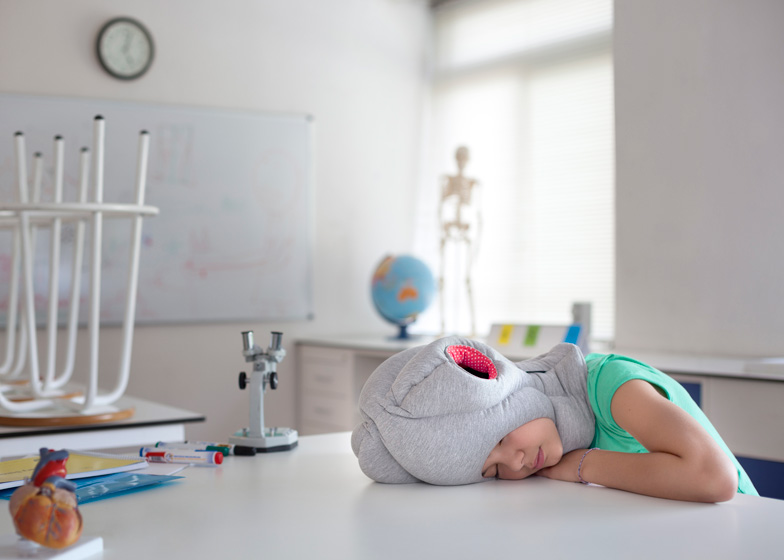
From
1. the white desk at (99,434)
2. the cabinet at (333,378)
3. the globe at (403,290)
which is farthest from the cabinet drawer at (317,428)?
the white desk at (99,434)

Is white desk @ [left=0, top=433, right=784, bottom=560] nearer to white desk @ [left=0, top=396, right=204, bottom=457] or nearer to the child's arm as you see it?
the child's arm

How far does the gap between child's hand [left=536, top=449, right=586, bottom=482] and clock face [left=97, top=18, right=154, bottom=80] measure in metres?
3.12

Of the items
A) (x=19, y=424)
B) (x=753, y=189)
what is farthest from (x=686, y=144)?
(x=19, y=424)

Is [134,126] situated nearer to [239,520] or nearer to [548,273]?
[548,273]

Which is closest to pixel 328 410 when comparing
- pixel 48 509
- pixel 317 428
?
pixel 317 428

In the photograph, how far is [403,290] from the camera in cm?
363

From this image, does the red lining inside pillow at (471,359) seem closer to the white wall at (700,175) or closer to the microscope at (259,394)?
the microscope at (259,394)

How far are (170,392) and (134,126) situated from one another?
4.20ft

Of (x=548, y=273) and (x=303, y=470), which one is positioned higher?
(x=548, y=273)

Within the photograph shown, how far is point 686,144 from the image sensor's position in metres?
2.78

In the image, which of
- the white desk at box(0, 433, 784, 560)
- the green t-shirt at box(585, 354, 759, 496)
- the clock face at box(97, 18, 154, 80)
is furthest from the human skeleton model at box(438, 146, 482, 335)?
the white desk at box(0, 433, 784, 560)

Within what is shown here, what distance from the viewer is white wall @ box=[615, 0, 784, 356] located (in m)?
2.55

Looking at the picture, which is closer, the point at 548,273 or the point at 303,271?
the point at 548,273

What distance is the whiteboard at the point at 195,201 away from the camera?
11.2ft
